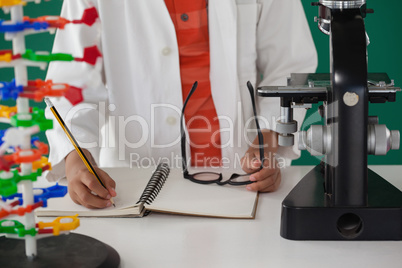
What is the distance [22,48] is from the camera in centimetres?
70

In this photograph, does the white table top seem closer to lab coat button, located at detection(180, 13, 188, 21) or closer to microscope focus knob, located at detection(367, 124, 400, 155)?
microscope focus knob, located at detection(367, 124, 400, 155)

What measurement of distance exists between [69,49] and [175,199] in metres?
0.50

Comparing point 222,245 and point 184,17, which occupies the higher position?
point 184,17

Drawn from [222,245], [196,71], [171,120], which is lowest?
[222,245]

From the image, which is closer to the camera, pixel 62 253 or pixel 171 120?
pixel 62 253

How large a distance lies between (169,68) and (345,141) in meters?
0.65

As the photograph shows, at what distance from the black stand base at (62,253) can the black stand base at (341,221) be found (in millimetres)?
286

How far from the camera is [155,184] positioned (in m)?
1.12

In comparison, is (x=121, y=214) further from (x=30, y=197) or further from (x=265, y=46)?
(x=265, y=46)

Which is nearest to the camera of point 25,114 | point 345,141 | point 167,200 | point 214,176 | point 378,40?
point 25,114

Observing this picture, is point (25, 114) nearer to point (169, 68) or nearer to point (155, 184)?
point (155, 184)

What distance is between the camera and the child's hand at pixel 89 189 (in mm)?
1040

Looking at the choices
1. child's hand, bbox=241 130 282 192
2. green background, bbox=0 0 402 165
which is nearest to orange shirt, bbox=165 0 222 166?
child's hand, bbox=241 130 282 192

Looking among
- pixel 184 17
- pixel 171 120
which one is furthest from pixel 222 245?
pixel 184 17
